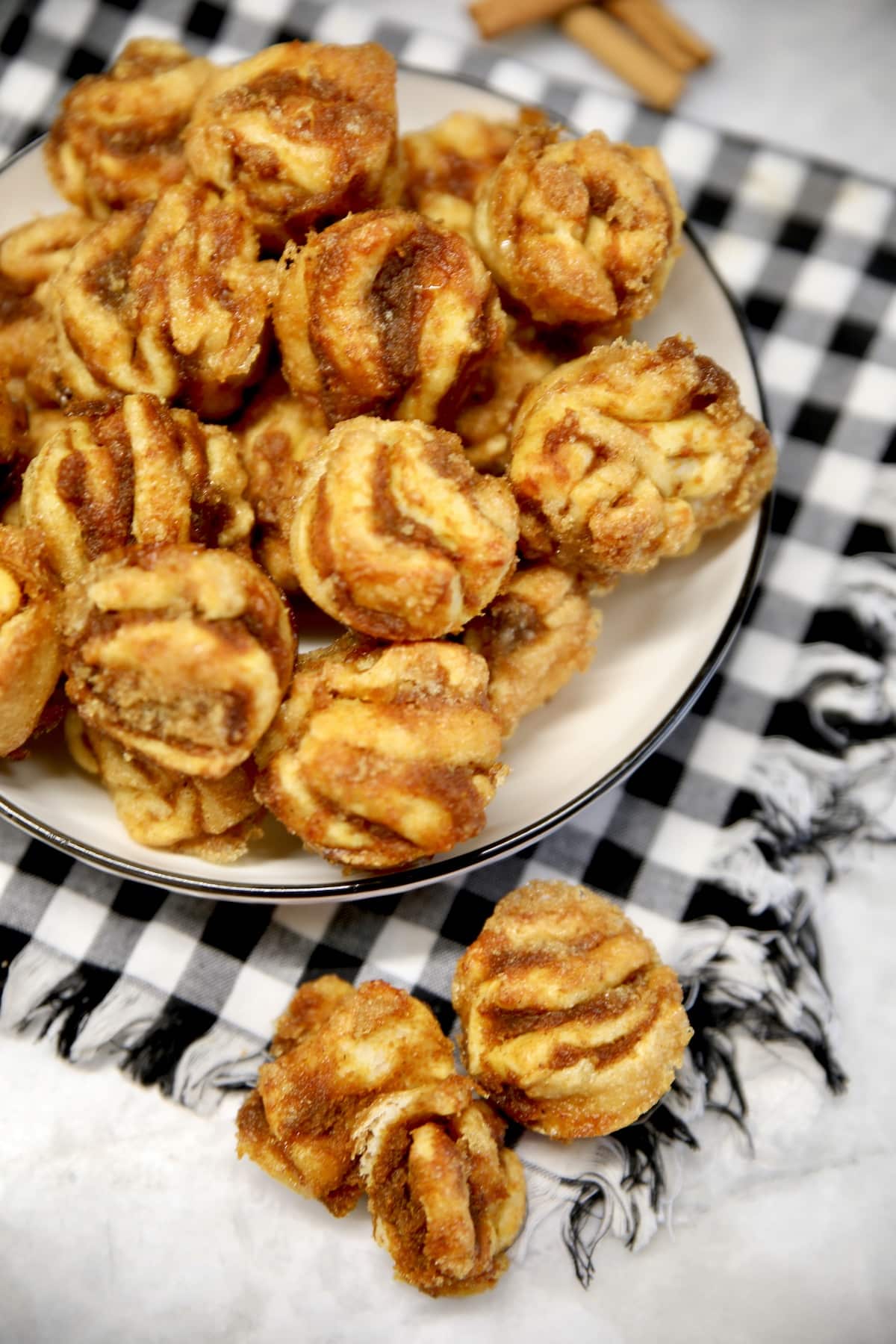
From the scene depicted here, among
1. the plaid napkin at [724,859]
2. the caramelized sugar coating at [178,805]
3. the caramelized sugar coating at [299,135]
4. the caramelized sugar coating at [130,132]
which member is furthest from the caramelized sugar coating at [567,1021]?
the caramelized sugar coating at [130,132]

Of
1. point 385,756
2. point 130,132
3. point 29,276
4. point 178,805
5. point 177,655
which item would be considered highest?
point 130,132

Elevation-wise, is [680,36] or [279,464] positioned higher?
[680,36]

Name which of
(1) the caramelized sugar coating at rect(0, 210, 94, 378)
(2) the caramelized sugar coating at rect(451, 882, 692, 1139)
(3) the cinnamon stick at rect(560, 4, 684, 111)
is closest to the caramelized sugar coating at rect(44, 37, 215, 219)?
(1) the caramelized sugar coating at rect(0, 210, 94, 378)

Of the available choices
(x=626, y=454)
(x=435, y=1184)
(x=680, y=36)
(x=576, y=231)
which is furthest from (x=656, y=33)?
(x=435, y=1184)

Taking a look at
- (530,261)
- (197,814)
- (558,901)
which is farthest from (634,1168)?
(530,261)

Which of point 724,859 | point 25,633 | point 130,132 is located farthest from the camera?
point 724,859

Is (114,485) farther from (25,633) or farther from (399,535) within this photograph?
(399,535)
